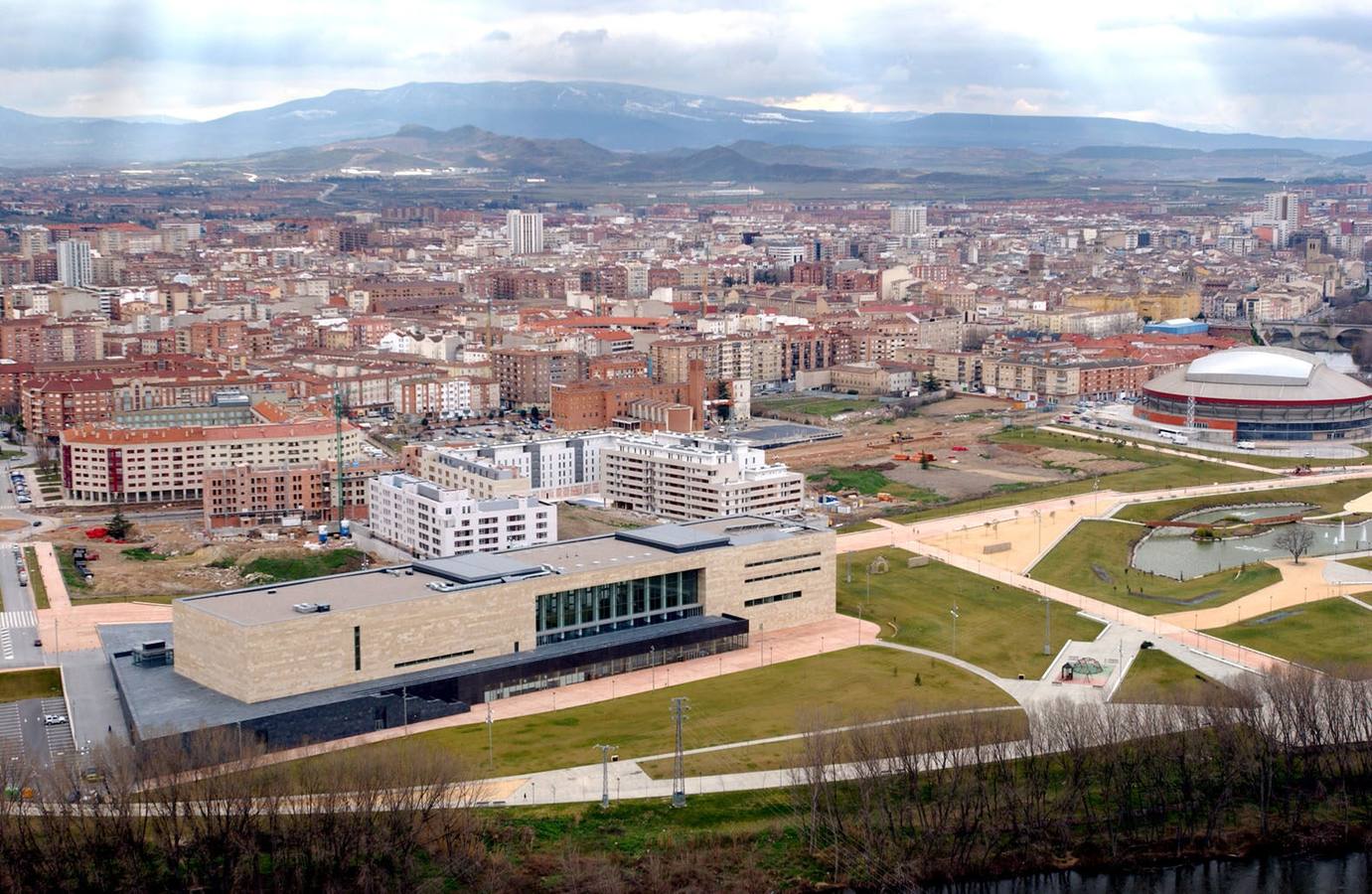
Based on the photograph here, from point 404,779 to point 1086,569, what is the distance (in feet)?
43.0

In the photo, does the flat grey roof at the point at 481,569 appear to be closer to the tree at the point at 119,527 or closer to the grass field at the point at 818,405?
the tree at the point at 119,527

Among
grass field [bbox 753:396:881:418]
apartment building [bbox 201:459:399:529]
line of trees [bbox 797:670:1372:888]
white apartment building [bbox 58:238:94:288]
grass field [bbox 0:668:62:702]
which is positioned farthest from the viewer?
white apartment building [bbox 58:238:94:288]

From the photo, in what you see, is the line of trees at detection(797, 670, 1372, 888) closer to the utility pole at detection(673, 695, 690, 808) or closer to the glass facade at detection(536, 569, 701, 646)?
the utility pole at detection(673, 695, 690, 808)

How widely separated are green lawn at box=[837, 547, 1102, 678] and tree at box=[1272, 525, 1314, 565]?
4.86m

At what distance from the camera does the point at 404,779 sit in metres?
14.6

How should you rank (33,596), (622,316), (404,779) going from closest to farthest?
(404,779) < (33,596) < (622,316)

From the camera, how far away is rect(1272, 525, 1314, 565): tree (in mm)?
25297

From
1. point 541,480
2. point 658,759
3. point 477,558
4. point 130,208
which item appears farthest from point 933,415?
point 130,208

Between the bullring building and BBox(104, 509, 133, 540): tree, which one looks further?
BBox(104, 509, 133, 540): tree

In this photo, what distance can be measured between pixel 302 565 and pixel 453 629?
7.01 m

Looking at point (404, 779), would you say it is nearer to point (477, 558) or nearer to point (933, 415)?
point (477, 558)

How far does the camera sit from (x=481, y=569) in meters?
19.7

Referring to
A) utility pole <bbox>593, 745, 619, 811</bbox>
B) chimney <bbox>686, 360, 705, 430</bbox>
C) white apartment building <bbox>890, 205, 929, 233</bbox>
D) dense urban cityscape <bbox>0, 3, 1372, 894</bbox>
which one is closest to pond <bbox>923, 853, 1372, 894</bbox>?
dense urban cityscape <bbox>0, 3, 1372, 894</bbox>

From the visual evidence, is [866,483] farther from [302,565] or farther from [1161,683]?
[1161,683]
